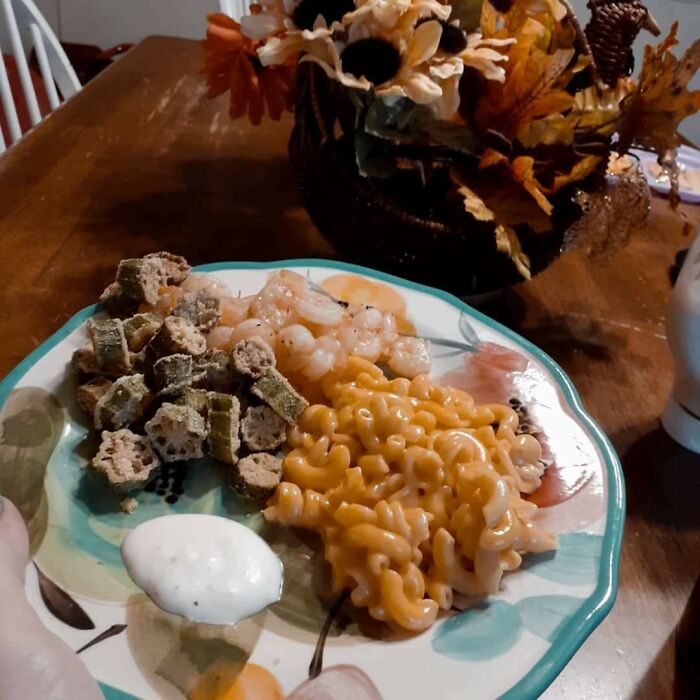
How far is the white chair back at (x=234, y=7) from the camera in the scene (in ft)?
6.92

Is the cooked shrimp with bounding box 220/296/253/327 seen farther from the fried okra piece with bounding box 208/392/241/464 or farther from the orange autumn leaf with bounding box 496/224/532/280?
the orange autumn leaf with bounding box 496/224/532/280

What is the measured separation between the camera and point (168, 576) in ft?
2.23

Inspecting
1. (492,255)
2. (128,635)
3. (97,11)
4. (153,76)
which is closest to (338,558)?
(128,635)

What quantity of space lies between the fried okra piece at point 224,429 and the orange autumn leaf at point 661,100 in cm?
70

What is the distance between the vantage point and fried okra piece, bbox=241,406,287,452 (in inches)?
33.7

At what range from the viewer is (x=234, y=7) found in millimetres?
2256

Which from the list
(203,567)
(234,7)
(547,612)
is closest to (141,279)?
(203,567)

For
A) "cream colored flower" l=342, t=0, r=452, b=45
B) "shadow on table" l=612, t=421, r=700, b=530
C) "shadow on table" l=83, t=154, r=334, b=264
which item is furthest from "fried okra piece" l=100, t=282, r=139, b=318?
"shadow on table" l=612, t=421, r=700, b=530

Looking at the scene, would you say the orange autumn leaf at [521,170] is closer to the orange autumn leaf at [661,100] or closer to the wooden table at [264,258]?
the orange autumn leaf at [661,100]

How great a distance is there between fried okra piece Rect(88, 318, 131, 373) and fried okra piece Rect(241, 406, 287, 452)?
0.17m

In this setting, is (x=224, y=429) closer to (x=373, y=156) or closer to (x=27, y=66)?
(x=373, y=156)

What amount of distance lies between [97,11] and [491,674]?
379 centimetres

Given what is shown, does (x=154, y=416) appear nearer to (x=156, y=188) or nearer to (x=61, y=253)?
(x=61, y=253)

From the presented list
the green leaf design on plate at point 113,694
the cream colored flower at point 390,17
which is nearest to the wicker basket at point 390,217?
the cream colored flower at point 390,17
